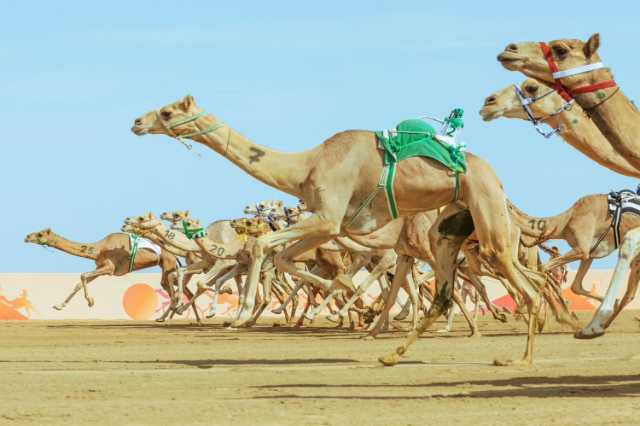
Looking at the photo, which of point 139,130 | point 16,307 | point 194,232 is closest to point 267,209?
point 194,232

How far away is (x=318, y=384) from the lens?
1070 cm

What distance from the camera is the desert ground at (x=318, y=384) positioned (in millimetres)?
8281

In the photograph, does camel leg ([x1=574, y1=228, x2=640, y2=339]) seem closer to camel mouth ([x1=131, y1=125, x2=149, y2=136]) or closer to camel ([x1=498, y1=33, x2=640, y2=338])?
camel ([x1=498, y1=33, x2=640, y2=338])

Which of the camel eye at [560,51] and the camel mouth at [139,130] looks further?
the camel mouth at [139,130]

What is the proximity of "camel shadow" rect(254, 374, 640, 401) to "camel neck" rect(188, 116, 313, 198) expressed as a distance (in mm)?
3416

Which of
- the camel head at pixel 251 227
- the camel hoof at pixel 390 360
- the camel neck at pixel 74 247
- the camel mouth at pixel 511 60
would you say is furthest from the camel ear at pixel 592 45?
the camel neck at pixel 74 247

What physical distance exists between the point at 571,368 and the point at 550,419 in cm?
431

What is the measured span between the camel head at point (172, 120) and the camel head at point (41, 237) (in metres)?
19.6

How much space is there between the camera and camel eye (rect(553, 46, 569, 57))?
383 inches

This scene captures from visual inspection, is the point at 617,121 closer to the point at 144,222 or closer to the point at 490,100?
the point at 490,100

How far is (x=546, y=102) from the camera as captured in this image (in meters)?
12.7

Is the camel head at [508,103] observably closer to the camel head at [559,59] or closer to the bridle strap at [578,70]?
the camel head at [559,59]

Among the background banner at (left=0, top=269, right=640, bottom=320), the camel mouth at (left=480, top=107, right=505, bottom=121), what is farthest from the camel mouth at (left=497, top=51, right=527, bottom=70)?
the background banner at (left=0, top=269, right=640, bottom=320)

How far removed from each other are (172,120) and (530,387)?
19.2ft
